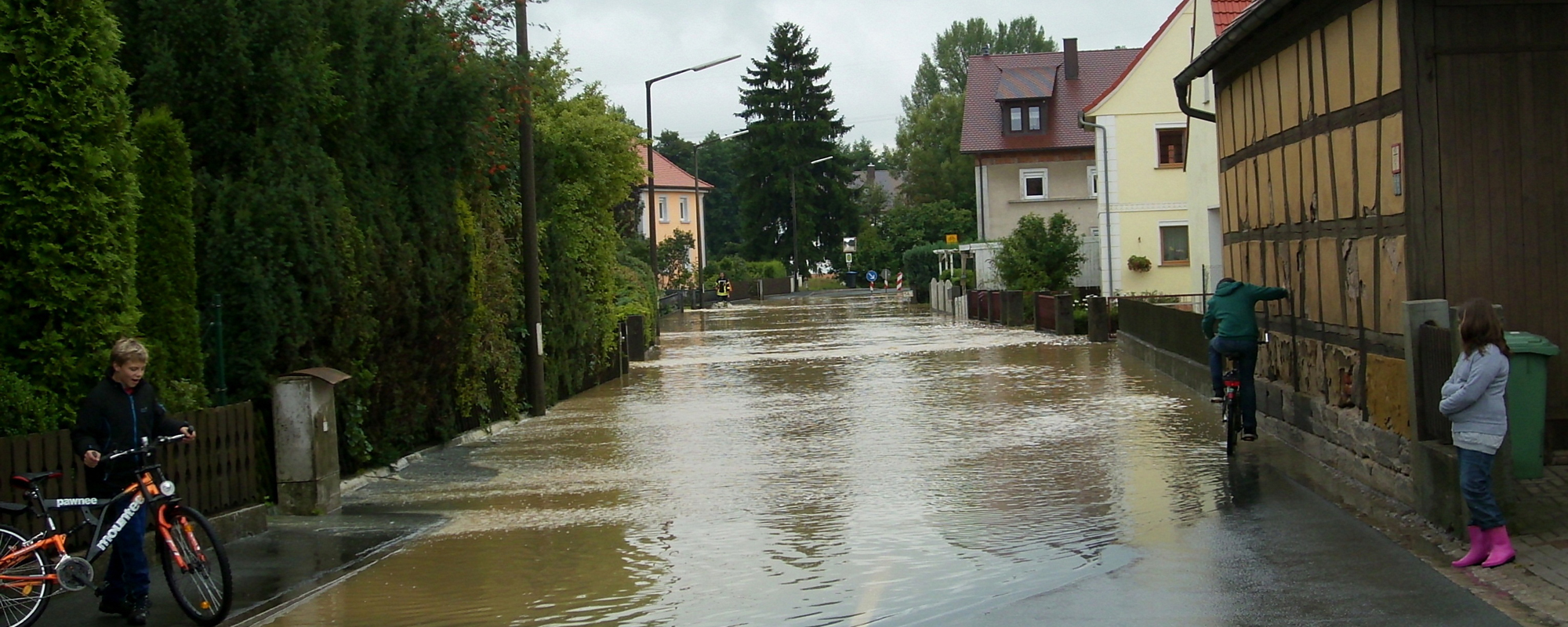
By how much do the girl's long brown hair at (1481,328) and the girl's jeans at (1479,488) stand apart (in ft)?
1.86

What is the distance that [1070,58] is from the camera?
68.0 metres

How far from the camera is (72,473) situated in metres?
8.95

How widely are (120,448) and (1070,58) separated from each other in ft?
207

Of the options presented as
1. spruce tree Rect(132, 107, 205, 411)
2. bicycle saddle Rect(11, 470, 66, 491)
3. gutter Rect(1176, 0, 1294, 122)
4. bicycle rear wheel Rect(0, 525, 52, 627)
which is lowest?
bicycle rear wheel Rect(0, 525, 52, 627)

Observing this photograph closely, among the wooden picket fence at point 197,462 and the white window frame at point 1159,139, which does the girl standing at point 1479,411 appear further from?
the white window frame at point 1159,139

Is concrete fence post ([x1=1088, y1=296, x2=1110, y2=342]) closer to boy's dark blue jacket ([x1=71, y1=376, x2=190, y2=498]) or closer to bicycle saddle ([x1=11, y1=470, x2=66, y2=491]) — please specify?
boy's dark blue jacket ([x1=71, y1=376, x2=190, y2=498])

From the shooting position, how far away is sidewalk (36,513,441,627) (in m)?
8.27

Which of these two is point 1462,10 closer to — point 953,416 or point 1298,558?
point 1298,558

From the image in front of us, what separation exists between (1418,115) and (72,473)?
340 inches

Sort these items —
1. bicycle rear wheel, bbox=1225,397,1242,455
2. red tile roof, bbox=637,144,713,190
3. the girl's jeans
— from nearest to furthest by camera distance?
the girl's jeans → bicycle rear wheel, bbox=1225,397,1242,455 → red tile roof, bbox=637,144,713,190

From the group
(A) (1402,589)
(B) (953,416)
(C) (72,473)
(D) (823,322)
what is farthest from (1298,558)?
(D) (823,322)

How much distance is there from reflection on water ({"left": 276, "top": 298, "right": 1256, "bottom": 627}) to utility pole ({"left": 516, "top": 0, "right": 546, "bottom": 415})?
65 cm

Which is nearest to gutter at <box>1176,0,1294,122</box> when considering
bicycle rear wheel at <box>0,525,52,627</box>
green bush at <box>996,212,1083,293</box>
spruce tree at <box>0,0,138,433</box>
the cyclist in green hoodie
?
the cyclist in green hoodie

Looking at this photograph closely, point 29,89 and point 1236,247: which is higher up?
point 29,89
